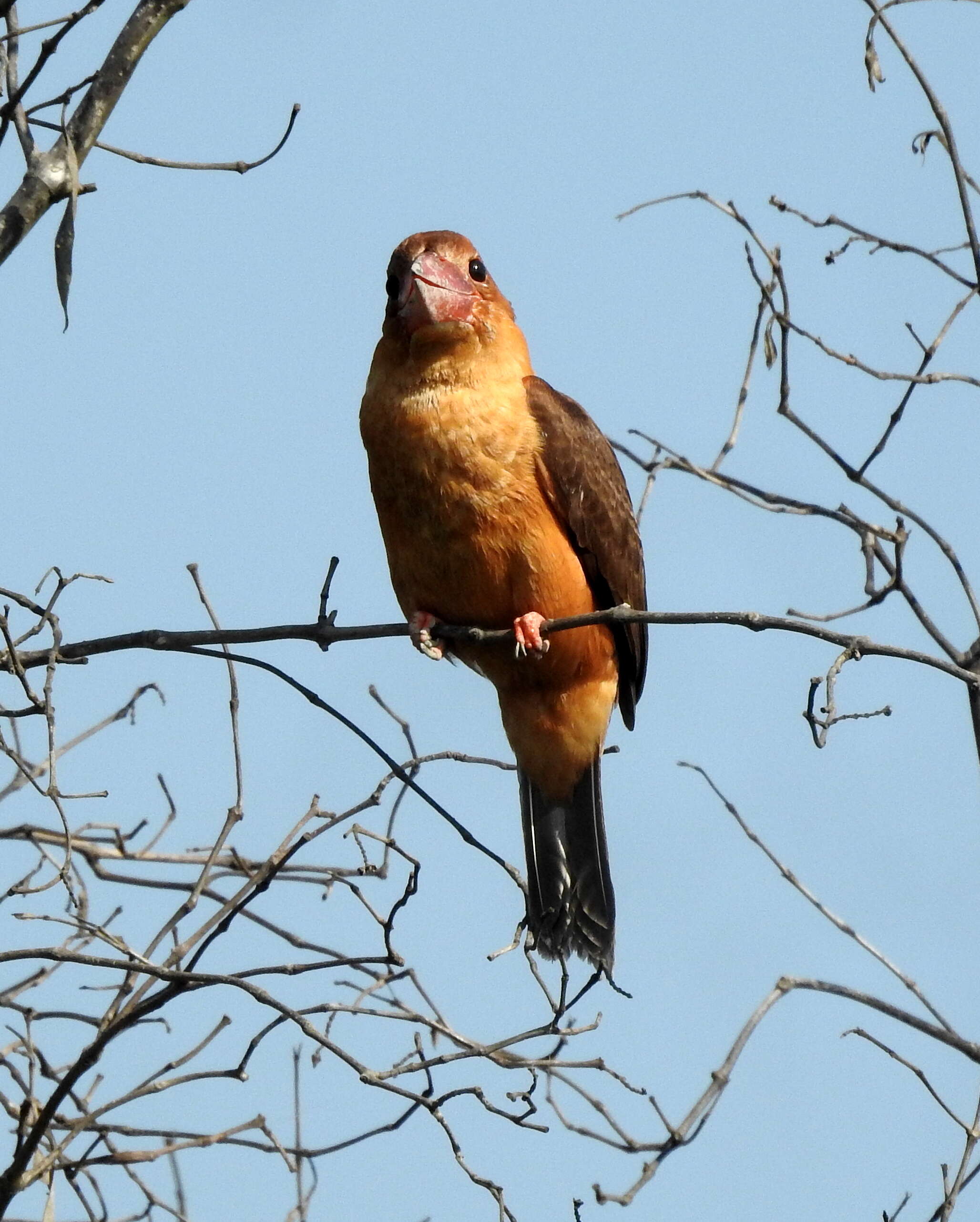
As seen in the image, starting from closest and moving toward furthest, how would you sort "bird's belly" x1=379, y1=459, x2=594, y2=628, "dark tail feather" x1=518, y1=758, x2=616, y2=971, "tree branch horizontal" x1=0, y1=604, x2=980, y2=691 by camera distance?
1. "tree branch horizontal" x1=0, y1=604, x2=980, y2=691
2. "bird's belly" x1=379, y1=459, x2=594, y2=628
3. "dark tail feather" x1=518, y1=758, x2=616, y2=971

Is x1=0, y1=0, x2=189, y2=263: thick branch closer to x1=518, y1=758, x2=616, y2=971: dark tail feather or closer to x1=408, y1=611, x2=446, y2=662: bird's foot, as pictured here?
x1=408, y1=611, x2=446, y2=662: bird's foot

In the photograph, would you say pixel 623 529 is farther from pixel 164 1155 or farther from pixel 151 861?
pixel 164 1155

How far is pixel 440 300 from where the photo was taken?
4.17m

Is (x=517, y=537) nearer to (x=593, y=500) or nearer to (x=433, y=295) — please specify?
(x=593, y=500)

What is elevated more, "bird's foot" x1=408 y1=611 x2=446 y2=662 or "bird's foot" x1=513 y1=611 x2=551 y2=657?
"bird's foot" x1=408 y1=611 x2=446 y2=662

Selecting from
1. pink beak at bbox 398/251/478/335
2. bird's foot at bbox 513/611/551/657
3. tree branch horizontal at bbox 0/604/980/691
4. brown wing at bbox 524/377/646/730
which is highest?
pink beak at bbox 398/251/478/335

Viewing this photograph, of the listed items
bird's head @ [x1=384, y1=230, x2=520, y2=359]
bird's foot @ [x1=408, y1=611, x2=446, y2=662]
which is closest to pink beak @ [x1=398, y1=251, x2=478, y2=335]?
bird's head @ [x1=384, y1=230, x2=520, y2=359]

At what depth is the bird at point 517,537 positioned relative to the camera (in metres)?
3.94

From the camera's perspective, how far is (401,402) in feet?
13.2

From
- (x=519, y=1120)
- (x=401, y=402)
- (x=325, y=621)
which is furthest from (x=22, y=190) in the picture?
(x=519, y=1120)

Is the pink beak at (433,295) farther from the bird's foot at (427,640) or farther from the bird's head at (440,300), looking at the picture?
the bird's foot at (427,640)

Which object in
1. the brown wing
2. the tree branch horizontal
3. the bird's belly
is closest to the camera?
the tree branch horizontal

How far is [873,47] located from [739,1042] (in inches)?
91.3

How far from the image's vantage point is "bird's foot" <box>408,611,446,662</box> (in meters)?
Result: 4.00
